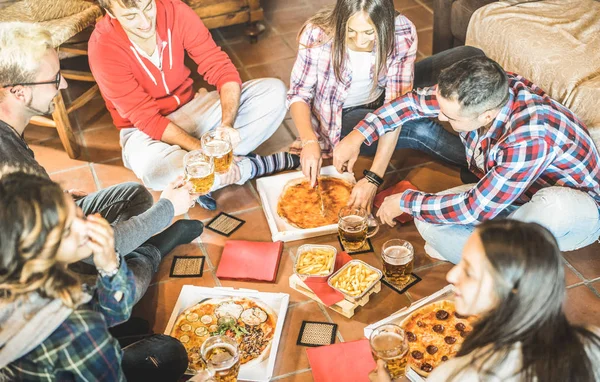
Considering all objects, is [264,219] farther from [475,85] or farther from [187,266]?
[475,85]

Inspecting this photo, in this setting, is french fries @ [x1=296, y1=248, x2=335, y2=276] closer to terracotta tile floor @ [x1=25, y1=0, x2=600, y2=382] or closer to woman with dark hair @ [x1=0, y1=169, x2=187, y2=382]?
terracotta tile floor @ [x1=25, y1=0, x2=600, y2=382]

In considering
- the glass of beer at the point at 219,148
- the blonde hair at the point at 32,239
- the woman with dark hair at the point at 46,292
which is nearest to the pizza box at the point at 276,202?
the glass of beer at the point at 219,148

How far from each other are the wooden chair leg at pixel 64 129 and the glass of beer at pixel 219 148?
3.48 ft

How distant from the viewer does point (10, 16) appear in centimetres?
361

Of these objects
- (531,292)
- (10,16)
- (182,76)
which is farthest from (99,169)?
(531,292)

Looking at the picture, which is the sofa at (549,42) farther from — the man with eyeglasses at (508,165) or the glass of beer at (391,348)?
the glass of beer at (391,348)

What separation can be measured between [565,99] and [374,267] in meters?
1.23

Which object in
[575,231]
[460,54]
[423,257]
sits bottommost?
[423,257]

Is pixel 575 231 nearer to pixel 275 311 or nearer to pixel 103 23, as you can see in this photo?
pixel 275 311

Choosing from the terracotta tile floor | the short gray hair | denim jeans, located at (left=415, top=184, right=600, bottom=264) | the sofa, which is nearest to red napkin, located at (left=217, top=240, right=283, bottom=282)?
the terracotta tile floor

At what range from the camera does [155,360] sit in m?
2.25

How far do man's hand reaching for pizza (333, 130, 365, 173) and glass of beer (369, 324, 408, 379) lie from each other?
1.03 metres

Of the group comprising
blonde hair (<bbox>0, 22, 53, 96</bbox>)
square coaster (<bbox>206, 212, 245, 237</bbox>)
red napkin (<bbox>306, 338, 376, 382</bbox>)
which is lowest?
square coaster (<bbox>206, 212, 245, 237</bbox>)

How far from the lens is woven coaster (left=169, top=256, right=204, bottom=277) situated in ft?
9.54
